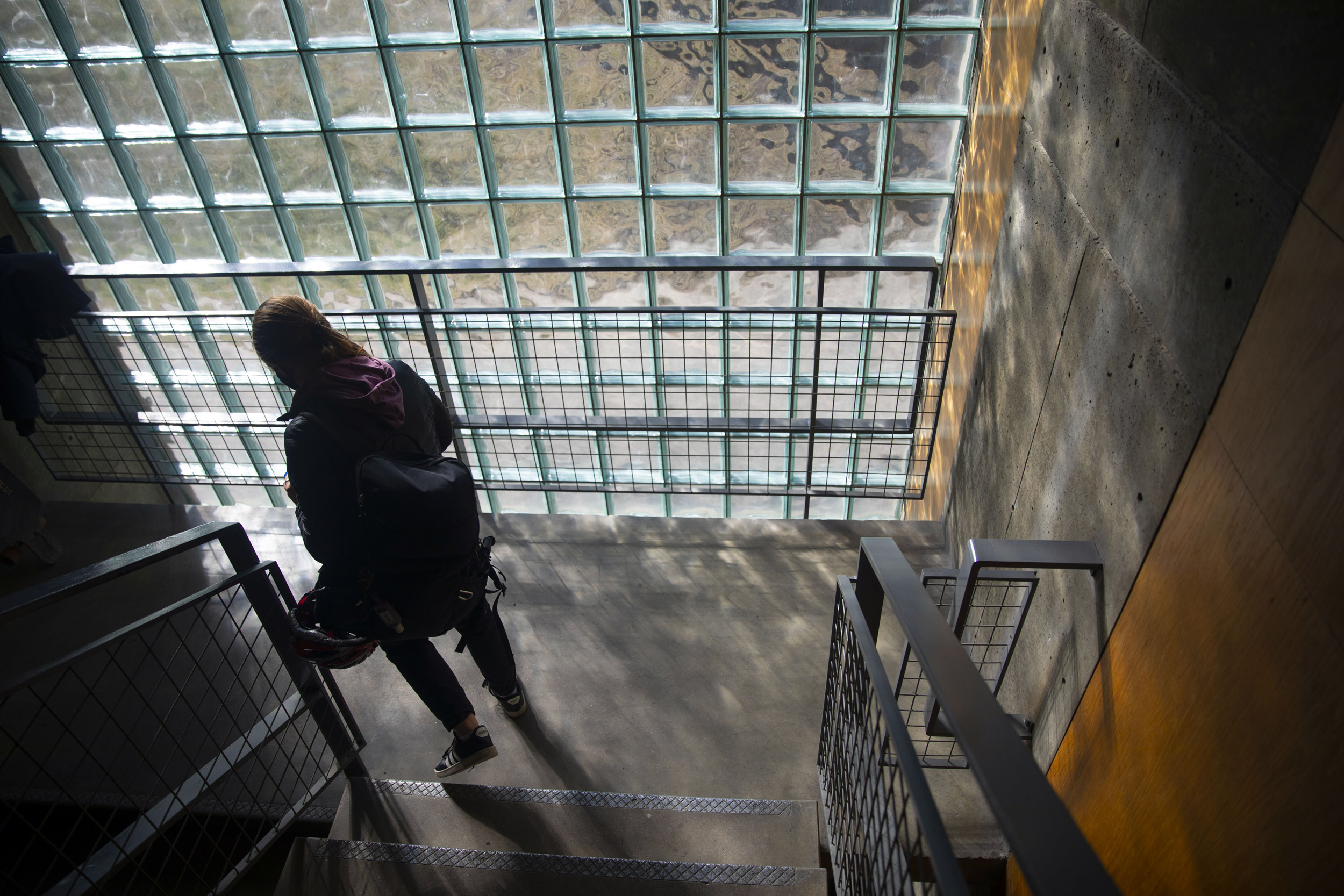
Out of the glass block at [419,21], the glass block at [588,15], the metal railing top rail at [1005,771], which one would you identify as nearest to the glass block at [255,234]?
the glass block at [419,21]

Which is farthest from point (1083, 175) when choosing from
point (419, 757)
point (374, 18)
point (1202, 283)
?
point (374, 18)

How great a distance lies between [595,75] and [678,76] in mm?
489

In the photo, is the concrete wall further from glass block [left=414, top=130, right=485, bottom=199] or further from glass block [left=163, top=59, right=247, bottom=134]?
glass block [left=163, top=59, right=247, bottom=134]

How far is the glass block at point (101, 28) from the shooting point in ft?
13.7

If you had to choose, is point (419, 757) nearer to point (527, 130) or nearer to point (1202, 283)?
point (1202, 283)

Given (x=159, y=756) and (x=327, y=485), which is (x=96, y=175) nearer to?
(x=159, y=756)

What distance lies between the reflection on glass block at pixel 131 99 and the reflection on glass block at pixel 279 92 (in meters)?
0.63

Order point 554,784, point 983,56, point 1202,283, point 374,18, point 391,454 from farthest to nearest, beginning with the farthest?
point 374,18, point 983,56, point 554,784, point 391,454, point 1202,283

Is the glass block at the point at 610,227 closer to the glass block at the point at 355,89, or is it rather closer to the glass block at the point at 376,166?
the glass block at the point at 376,166

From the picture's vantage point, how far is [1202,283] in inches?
51.1

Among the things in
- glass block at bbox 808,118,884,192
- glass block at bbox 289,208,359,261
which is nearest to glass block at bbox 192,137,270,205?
glass block at bbox 289,208,359,261

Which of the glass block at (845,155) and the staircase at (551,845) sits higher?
the glass block at (845,155)

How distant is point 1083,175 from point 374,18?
156 inches

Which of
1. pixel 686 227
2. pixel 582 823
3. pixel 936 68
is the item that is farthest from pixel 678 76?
pixel 582 823
